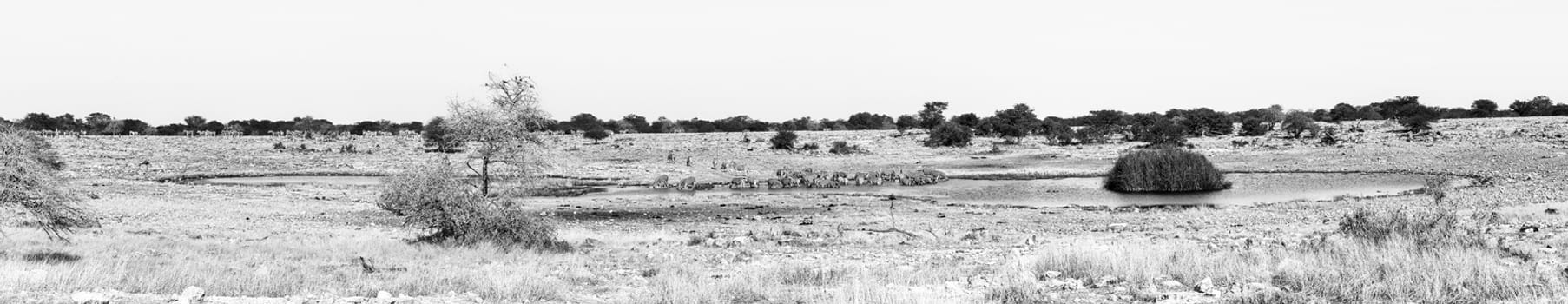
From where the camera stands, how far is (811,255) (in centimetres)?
1566

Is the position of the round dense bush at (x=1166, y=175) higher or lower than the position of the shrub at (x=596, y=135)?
lower

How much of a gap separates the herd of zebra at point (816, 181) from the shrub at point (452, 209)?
2374cm

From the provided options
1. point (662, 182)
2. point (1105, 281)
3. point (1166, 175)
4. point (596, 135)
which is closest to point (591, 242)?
point (1105, 281)

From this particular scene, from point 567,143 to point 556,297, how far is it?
75.0m

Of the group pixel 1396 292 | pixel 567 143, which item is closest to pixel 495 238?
pixel 1396 292

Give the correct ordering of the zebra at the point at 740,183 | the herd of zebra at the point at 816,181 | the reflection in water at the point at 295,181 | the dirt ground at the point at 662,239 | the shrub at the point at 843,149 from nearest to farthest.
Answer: the dirt ground at the point at 662,239, the zebra at the point at 740,183, the herd of zebra at the point at 816,181, the reflection in water at the point at 295,181, the shrub at the point at 843,149

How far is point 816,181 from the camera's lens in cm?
4328

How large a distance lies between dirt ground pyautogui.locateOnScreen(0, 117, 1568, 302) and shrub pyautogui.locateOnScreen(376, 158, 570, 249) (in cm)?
69

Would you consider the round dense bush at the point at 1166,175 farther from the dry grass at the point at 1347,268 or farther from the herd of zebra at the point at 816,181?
the dry grass at the point at 1347,268

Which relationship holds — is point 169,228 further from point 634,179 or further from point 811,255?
point 634,179

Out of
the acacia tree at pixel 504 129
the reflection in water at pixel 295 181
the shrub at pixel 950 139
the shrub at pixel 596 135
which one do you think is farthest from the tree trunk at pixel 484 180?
the shrub at pixel 596 135

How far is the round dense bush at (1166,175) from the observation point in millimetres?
38156

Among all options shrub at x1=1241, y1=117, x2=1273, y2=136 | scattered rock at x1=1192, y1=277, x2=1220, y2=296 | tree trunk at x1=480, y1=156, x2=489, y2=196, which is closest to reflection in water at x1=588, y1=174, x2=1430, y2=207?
tree trunk at x1=480, y1=156, x2=489, y2=196

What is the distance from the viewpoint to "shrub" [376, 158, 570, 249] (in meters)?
16.1
